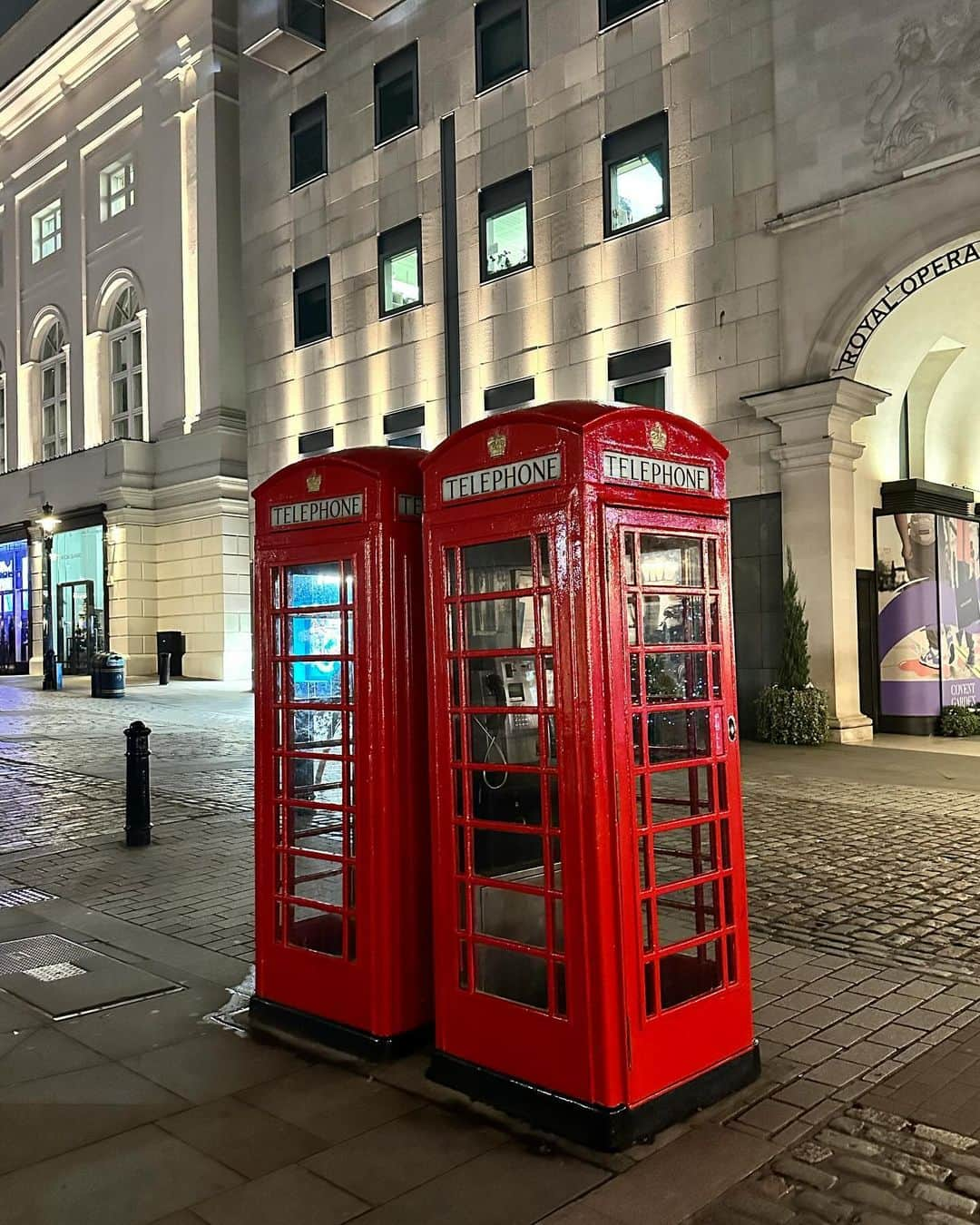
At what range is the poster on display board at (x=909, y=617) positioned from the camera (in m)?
16.2

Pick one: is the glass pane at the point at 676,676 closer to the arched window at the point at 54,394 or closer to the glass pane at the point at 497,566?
the glass pane at the point at 497,566

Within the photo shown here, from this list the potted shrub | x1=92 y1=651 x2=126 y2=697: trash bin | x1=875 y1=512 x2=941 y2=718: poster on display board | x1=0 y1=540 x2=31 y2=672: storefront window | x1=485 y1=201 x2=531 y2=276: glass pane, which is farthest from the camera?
x1=0 y1=540 x2=31 y2=672: storefront window

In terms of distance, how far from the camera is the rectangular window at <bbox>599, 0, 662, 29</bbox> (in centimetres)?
1858

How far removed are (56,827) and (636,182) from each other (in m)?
14.5

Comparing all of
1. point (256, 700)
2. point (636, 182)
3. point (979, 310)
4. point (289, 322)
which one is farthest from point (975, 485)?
point (256, 700)

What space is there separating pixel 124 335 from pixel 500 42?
17.6 meters

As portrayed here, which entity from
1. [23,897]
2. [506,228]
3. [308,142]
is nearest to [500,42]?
[506,228]

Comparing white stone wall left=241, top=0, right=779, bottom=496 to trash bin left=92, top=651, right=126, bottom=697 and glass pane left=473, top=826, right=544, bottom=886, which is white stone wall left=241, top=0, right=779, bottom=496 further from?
glass pane left=473, top=826, right=544, bottom=886

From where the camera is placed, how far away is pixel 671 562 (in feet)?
12.4

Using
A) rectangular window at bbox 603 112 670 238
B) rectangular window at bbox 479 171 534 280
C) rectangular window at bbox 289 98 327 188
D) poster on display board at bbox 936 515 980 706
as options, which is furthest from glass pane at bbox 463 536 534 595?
rectangular window at bbox 289 98 327 188

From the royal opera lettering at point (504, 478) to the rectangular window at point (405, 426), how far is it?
18.8m

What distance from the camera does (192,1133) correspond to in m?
3.70

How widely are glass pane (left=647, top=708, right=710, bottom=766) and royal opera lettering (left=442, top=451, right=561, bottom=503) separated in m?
0.88

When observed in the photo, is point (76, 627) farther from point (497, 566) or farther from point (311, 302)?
point (497, 566)
